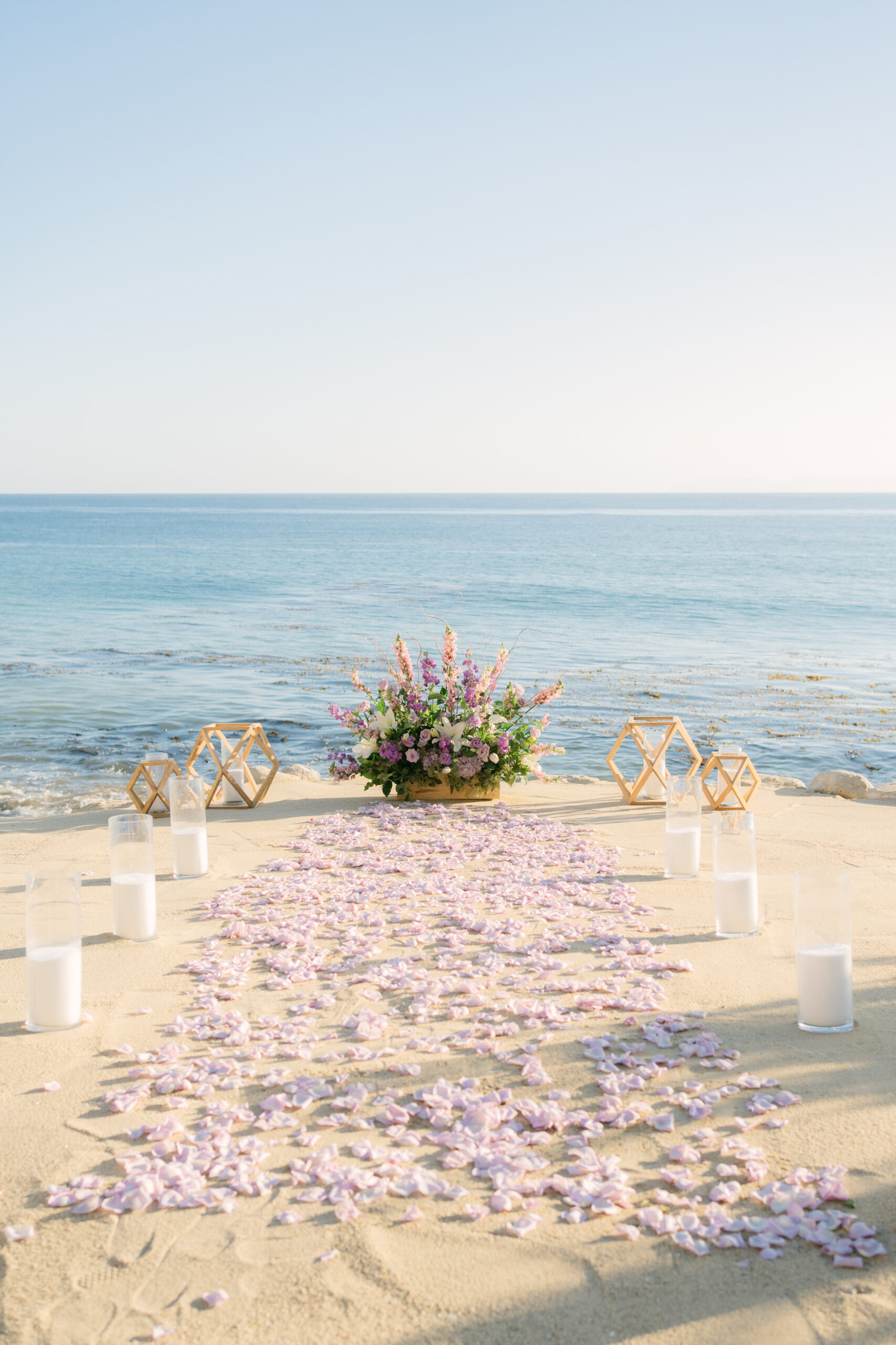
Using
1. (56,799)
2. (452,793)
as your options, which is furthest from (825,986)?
(56,799)

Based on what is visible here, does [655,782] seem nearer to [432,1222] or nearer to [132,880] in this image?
[132,880]

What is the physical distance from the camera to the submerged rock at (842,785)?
12.5 meters

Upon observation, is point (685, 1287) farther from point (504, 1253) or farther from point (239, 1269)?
point (239, 1269)

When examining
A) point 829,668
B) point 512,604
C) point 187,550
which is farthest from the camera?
point 187,550

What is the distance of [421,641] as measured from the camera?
35.0 m

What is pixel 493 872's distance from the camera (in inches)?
327

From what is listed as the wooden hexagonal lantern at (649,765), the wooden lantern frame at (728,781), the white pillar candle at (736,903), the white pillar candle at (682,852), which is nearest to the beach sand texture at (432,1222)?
the white pillar candle at (736,903)

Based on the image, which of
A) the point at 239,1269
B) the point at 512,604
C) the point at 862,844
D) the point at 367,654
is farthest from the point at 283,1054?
the point at 512,604

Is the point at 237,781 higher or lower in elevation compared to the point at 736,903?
lower

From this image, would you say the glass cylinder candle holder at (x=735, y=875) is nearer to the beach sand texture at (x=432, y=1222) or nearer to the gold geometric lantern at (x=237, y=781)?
the beach sand texture at (x=432, y=1222)

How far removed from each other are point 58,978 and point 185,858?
2.88 metres

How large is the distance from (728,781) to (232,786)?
5.11 m

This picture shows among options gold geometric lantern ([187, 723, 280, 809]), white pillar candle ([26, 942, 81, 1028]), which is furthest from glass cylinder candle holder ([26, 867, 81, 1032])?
gold geometric lantern ([187, 723, 280, 809])

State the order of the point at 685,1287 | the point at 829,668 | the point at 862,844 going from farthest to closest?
1. the point at 829,668
2. the point at 862,844
3. the point at 685,1287
